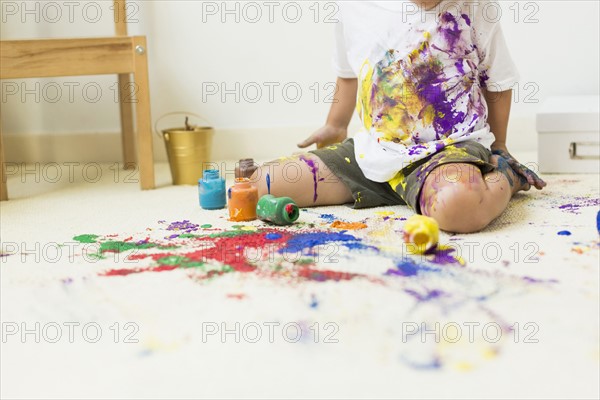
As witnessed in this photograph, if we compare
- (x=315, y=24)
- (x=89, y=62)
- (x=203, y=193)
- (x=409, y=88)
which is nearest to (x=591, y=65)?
(x=315, y=24)

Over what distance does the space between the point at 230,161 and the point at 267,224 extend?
77 cm

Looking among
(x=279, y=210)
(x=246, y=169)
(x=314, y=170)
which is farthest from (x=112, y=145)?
(x=279, y=210)

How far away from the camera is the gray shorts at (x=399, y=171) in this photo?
1.18 m

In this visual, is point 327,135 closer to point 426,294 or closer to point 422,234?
point 422,234

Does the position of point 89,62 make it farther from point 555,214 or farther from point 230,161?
point 555,214

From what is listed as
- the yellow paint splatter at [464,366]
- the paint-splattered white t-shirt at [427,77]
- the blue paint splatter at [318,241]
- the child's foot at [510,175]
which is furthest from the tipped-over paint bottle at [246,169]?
the yellow paint splatter at [464,366]

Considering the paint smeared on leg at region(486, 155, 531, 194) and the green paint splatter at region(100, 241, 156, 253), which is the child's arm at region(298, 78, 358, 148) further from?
the green paint splatter at region(100, 241, 156, 253)

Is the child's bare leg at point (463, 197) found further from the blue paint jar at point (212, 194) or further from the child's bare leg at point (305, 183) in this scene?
the blue paint jar at point (212, 194)

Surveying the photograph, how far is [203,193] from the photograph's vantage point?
135cm

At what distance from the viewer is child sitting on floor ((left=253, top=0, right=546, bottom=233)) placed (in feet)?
4.10

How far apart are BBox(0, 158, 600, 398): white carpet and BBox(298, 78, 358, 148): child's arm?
34 centimetres

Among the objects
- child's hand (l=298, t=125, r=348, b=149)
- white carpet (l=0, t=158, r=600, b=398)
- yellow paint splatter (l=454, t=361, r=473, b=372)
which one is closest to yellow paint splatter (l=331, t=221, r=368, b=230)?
white carpet (l=0, t=158, r=600, b=398)

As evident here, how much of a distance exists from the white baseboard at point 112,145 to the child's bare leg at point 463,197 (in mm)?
844

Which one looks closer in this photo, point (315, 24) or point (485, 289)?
point (485, 289)
